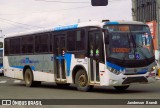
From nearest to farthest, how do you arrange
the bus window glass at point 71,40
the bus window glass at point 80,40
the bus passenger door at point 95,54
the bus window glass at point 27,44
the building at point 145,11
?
the bus passenger door at point 95,54
the bus window glass at point 80,40
the bus window glass at point 71,40
the bus window glass at point 27,44
the building at point 145,11

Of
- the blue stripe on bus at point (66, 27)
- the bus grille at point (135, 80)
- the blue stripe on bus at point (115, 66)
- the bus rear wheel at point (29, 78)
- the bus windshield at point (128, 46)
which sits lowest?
the bus rear wheel at point (29, 78)

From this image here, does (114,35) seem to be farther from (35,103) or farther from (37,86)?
(37,86)

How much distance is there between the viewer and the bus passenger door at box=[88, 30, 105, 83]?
1931cm

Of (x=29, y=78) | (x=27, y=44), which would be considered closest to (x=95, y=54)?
(x=27, y=44)

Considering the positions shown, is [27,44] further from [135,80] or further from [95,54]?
[135,80]

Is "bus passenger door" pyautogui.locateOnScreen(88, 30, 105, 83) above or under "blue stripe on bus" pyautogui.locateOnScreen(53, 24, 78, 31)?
under

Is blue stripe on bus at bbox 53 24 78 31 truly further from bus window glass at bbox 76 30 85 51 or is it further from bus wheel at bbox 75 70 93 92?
bus wheel at bbox 75 70 93 92

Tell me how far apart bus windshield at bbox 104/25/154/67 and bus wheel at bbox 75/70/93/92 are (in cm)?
185

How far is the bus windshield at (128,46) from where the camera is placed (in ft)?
62.7

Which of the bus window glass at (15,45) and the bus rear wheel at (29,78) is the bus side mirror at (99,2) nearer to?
the bus rear wheel at (29,78)

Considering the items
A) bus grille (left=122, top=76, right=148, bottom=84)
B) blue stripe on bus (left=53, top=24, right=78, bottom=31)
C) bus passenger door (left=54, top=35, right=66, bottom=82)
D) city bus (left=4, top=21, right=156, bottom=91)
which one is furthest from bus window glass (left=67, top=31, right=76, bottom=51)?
bus grille (left=122, top=76, right=148, bottom=84)

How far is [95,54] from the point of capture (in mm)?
19703

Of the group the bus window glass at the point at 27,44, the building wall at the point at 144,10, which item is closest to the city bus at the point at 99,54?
the bus window glass at the point at 27,44

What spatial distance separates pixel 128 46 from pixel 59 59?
14.0 feet
